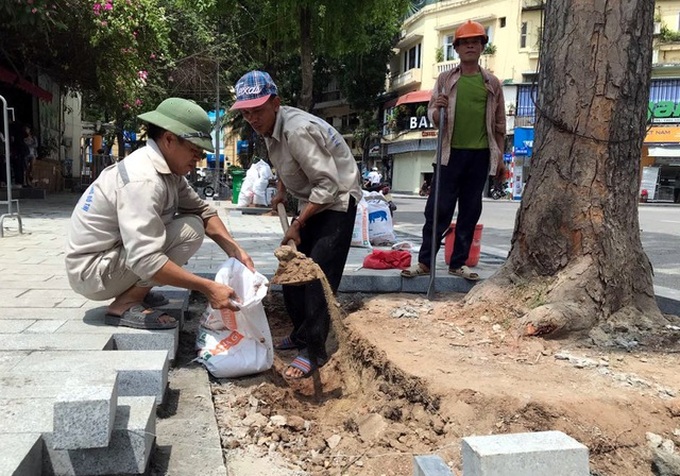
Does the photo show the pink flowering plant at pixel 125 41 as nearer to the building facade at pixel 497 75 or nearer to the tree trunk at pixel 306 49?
the tree trunk at pixel 306 49

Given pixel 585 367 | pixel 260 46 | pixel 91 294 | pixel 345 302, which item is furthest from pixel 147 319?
pixel 260 46

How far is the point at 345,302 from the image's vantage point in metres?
4.40

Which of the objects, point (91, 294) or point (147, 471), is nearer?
point (147, 471)

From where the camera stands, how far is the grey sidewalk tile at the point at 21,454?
62.8 inches

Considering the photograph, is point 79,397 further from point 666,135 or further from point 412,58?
point 412,58

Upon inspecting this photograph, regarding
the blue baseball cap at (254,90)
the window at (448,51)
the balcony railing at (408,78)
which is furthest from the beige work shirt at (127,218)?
the balcony railing at (408,78)

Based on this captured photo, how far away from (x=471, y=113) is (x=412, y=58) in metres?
32.9

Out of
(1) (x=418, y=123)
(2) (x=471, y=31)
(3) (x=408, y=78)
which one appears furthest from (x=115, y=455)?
(3) (x=408, y=78)

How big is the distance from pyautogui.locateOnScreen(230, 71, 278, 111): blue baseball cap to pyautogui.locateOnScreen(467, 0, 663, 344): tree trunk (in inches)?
71.5

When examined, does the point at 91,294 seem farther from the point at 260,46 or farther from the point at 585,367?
the point at 260,46

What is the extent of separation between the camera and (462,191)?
459 cm

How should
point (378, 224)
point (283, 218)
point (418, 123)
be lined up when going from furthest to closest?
point (418, 123) < point (378, 224) < point (283, 218)

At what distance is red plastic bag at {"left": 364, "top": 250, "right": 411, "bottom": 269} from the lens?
5.16m

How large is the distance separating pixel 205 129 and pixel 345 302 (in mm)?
1960
